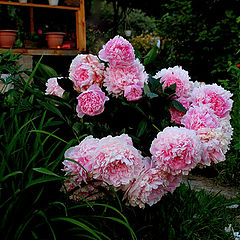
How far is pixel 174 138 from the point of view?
1355 mm

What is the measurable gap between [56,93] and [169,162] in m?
0.70

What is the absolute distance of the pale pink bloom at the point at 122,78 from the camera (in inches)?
61.4

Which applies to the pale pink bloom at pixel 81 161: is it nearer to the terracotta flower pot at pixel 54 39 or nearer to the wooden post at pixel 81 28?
the wooden post at pixel 81 28

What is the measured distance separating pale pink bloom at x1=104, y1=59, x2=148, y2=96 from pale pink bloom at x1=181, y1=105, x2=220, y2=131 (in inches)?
10.2

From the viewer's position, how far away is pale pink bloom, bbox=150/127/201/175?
1.33 meters

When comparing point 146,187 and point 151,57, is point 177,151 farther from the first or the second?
point 151,57

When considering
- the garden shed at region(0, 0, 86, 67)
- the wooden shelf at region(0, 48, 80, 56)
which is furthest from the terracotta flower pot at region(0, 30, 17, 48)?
the wooden shelf at region(0, 48, 80, 56)

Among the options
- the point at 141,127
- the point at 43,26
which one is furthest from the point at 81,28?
the point at 141,127

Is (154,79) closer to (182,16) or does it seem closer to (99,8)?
(182,16)

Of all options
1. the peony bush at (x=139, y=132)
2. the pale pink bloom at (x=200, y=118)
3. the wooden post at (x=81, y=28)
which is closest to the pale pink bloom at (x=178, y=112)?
the peony bush at (x=139, y=132)

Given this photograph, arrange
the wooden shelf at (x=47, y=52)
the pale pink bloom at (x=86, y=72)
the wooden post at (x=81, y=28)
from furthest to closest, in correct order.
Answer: the wooden post at (x=81, y=28)
the wooden shelf at (x=47, y=52)
the pale pink bloom at (x=86, y=72)

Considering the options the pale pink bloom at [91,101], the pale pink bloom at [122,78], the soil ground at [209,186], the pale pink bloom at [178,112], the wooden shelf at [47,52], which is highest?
the pale pink bloom at [122,78]

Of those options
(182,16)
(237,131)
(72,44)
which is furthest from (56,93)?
(72,44)

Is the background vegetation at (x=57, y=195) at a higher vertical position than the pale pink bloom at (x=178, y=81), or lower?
lower
